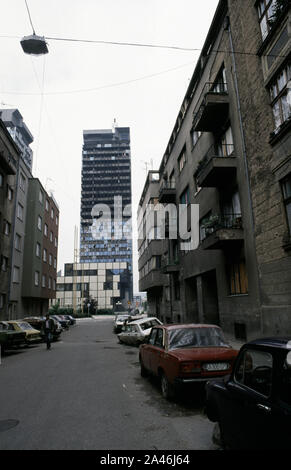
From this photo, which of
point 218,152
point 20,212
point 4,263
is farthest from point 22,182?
point 218,152

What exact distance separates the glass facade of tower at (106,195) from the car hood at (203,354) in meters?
126

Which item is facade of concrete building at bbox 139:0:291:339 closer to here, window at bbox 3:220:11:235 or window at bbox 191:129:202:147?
window at bbox 191:129:202:147

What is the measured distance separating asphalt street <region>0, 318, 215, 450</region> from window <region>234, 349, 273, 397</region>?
1211 millimetres

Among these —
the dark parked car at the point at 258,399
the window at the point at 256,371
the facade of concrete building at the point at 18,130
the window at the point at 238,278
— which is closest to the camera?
the dark parked car at the point at 258,399

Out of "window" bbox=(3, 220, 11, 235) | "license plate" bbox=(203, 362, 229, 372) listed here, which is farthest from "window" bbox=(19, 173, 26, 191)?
"license plate" bbox=(203, 362, 229, 372)

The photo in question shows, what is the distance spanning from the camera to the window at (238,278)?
45.1 feet

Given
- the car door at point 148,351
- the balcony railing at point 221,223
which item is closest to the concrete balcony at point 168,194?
the balcony railing at point 221,223

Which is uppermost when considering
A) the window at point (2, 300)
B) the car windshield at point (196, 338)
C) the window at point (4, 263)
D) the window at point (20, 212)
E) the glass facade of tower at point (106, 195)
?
the glass facade of tower at point (106, 195)

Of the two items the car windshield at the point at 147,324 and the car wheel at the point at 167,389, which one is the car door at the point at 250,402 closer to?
the car wheel at the point at 167,389

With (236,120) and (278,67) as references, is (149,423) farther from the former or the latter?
(236,120)

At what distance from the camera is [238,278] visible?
47.1 feet

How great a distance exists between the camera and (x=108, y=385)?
8016 mm

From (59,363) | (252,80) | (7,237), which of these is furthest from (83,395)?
(7,237)

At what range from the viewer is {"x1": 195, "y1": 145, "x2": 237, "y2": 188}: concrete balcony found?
A: 1417 centimetres
